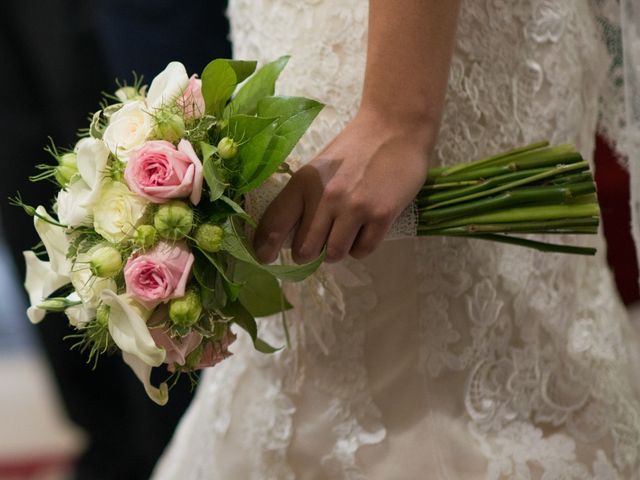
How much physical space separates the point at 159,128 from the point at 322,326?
32 cm

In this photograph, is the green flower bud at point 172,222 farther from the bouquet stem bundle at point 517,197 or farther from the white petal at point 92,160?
the bouquet stem bundle at point 517,197

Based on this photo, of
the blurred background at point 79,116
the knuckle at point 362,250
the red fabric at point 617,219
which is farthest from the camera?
the blurred background at point 79,116

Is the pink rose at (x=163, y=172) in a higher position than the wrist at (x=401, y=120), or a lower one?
higher

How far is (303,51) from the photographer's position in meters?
0.99

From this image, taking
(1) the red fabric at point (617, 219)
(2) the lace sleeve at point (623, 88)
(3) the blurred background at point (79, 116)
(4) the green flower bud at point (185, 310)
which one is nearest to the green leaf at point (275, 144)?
(4) the green flower bud at point (185, 310)

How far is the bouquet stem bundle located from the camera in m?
0.92

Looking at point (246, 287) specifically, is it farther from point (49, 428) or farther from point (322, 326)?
point (49, 428)

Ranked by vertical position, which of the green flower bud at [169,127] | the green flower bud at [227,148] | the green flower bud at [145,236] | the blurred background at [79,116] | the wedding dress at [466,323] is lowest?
the blurred background at [79,116]

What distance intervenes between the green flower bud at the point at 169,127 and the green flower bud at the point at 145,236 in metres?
0.09

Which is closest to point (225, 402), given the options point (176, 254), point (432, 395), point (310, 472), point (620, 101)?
point (310, 472)

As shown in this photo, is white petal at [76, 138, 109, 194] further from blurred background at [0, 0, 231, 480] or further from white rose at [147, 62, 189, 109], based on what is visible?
blurred background at [0, 0, 231, 480]

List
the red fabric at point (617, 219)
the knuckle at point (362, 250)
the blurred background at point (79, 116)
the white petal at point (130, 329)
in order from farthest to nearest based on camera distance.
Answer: the blurred background at point (79, 116) < the red fabric at point (617, 219) < the knuckle at point (362, 250) < the white petal at point (130, 329)

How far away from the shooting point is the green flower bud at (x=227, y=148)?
82 cm

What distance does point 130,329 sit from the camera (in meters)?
0.79
